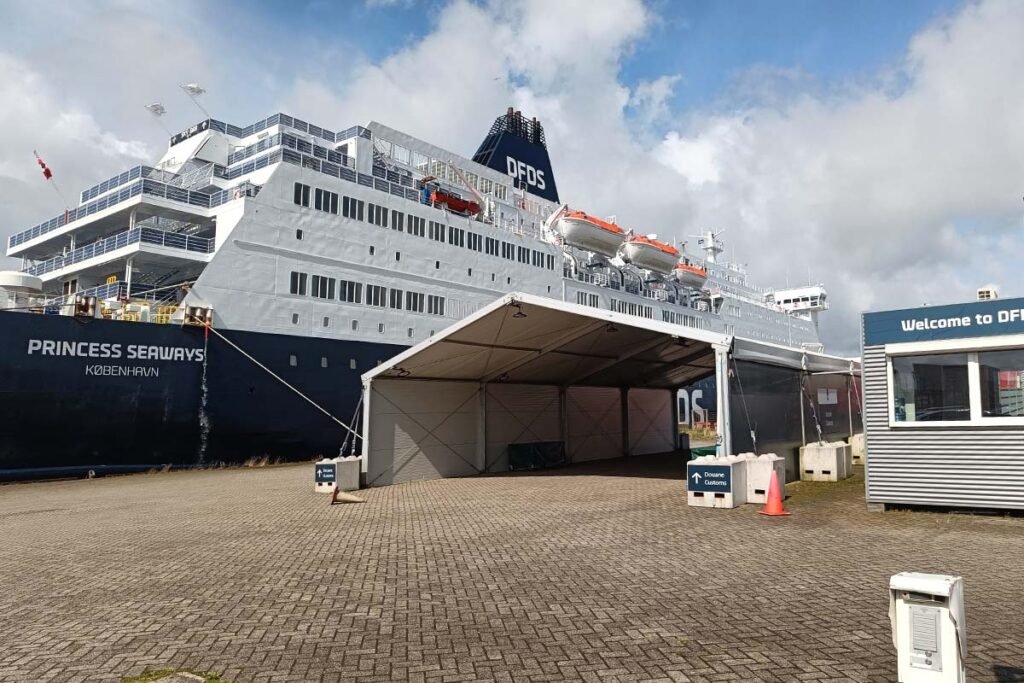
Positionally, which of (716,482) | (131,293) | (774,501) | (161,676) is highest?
(131,293)

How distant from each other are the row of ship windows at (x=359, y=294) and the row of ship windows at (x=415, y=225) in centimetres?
253

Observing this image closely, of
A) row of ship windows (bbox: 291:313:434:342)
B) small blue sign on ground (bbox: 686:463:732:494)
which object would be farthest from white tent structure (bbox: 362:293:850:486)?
row of ship windows (bbox: 291:313:434:342)

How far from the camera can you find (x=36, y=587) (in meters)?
6.64

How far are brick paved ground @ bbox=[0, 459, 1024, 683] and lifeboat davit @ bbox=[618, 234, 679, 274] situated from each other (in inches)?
1119

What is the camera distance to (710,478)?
1140 cm

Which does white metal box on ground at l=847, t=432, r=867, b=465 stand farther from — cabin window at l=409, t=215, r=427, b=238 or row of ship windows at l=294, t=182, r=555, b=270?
cabin window at l=409, t=215, r=427, b=238

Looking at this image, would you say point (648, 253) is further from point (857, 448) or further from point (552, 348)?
point (552, 348)

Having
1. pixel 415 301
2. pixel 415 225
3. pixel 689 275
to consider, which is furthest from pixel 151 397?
pixel 689 275

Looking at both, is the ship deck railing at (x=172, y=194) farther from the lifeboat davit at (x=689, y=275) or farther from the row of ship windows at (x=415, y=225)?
the lifeboat davit at (x=689, y=275)

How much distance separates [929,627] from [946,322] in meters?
8.01

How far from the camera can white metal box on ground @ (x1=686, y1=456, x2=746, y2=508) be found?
11.2 metres

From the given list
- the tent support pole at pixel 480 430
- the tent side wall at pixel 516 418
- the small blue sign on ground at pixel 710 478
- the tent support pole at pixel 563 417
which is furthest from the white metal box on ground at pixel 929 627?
the tent support pole at pixel 563 417

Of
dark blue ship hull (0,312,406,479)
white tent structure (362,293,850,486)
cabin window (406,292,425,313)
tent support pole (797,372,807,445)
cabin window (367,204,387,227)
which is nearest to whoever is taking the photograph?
white tent structure (362,293,850,486)

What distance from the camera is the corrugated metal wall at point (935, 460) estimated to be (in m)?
9.38
